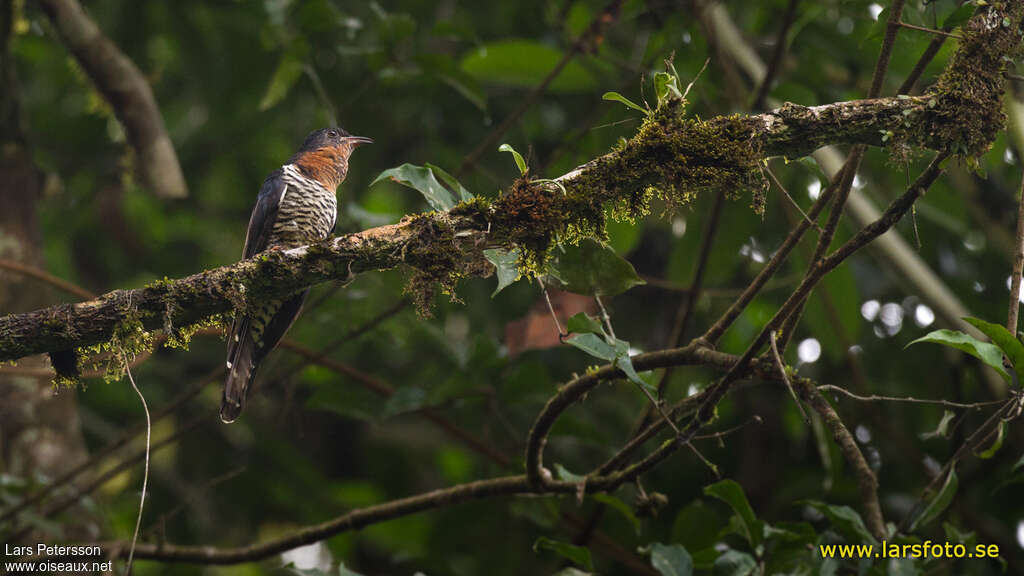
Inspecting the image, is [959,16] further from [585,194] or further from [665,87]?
[585,194]

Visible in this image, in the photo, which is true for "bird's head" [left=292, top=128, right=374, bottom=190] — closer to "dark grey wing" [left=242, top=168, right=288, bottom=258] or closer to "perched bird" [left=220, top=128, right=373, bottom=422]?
"perched bird" [left=220, top=128, right=373, bottom=422]

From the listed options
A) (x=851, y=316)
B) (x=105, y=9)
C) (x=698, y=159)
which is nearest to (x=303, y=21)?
(x=105, y=9)

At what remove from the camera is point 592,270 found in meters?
2.49

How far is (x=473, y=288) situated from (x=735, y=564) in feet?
9.81

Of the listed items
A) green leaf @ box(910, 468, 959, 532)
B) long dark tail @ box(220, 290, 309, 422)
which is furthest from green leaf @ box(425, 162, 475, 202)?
green leaf @ box(910, 468, 959, 532)

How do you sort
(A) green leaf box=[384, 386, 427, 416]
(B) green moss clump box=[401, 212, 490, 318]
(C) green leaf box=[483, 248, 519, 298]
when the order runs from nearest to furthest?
(C) green leaf box=[483, 248, 519, 298] < (B) green moss clump box=[401, 212, 490, 318] < (A) green leaf box=[384, 386, 427, 416]

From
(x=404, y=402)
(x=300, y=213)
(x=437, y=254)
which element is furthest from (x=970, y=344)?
(x=300, y=213)

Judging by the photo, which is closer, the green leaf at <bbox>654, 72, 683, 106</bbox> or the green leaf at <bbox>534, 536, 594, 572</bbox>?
the green leaf at <bbox>654, 72, 683, 106</bbox>

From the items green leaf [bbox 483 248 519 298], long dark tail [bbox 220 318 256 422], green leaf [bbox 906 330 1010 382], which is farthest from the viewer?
long dark tail [bbox 220 318 256 422]

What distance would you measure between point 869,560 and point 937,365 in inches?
102

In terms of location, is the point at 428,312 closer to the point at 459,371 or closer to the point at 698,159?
the point at 698,159

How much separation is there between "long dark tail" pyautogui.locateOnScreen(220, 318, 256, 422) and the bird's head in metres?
0.92

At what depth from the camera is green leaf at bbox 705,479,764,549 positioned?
2.69 m

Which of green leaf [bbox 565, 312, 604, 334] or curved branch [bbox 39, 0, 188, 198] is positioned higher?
curved branch [bbox 39, 0, 188, 198]
